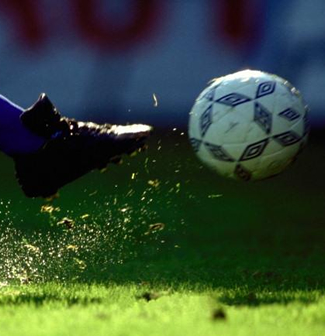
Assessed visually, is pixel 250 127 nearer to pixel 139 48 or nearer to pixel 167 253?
pixel 167 253

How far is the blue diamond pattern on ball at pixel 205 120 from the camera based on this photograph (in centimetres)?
492

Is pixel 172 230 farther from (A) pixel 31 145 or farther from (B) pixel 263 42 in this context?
(B) pixel 263 42

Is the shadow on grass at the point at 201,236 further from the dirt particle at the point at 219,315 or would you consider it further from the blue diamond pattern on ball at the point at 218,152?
the blue diamond pattern on ball at the point at 218,152

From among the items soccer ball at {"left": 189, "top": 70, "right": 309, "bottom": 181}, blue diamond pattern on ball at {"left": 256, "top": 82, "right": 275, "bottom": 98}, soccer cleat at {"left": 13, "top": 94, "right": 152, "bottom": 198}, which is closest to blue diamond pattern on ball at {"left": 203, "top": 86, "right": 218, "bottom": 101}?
soccer ball at {"left": 189, "top": 70, "right": 309, "bottom": 181}

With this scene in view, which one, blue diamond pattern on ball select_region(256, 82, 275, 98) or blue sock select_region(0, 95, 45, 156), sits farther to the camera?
blue diamond pattern on ball select_region(256, 82, 275, 98)

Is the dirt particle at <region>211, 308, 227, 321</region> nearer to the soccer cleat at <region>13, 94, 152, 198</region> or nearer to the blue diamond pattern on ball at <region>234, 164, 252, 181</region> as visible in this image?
the soccer cleat at <region>13, 94, 152, 198</region>

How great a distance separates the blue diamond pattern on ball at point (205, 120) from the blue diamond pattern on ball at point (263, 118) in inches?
9.2

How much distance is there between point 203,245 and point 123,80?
3.94 m

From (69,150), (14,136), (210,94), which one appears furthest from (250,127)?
(14,136)

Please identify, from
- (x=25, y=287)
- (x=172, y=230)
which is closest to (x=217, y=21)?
(x=172, y=230)

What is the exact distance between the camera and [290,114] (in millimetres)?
4879

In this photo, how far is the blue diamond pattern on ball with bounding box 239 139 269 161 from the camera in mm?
4805

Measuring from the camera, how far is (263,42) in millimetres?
9234

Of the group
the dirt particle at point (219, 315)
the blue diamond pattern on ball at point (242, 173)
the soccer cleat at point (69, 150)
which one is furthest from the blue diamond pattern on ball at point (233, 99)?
the dirt particle at point (219, 315)
